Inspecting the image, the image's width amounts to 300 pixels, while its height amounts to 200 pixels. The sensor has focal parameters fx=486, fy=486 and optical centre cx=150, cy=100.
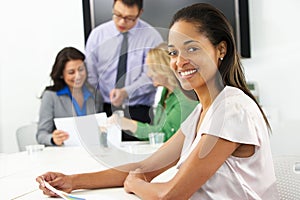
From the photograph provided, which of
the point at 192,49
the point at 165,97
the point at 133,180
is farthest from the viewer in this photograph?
the point at 165,97

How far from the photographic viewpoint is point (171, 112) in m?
1.45

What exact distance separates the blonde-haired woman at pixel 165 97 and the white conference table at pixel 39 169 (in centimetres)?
14

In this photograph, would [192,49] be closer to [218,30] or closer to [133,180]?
[218,30]

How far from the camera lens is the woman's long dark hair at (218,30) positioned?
1.11 m

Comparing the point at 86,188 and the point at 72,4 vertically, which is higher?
the point at 72,4

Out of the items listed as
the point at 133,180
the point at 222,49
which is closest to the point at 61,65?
the point at 133,180

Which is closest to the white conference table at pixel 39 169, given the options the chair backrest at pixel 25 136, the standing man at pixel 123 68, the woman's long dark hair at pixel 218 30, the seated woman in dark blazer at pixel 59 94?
the standing man at pixel 123 68

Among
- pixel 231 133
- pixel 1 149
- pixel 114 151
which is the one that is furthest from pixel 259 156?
pixel 1 149

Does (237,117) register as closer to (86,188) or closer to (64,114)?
(86,188)

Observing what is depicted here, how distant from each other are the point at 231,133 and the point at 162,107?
0.60 m

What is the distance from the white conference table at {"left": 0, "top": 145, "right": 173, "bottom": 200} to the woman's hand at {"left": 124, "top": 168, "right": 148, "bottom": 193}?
0.02 metres

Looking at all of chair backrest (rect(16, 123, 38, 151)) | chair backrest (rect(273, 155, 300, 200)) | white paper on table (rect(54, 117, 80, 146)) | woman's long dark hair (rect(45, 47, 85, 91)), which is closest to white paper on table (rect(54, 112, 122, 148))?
chair backrest (rect(273, 155, 300, 200))

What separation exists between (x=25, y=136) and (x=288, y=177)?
2.35 metres

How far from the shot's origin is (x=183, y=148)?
1.32 m
